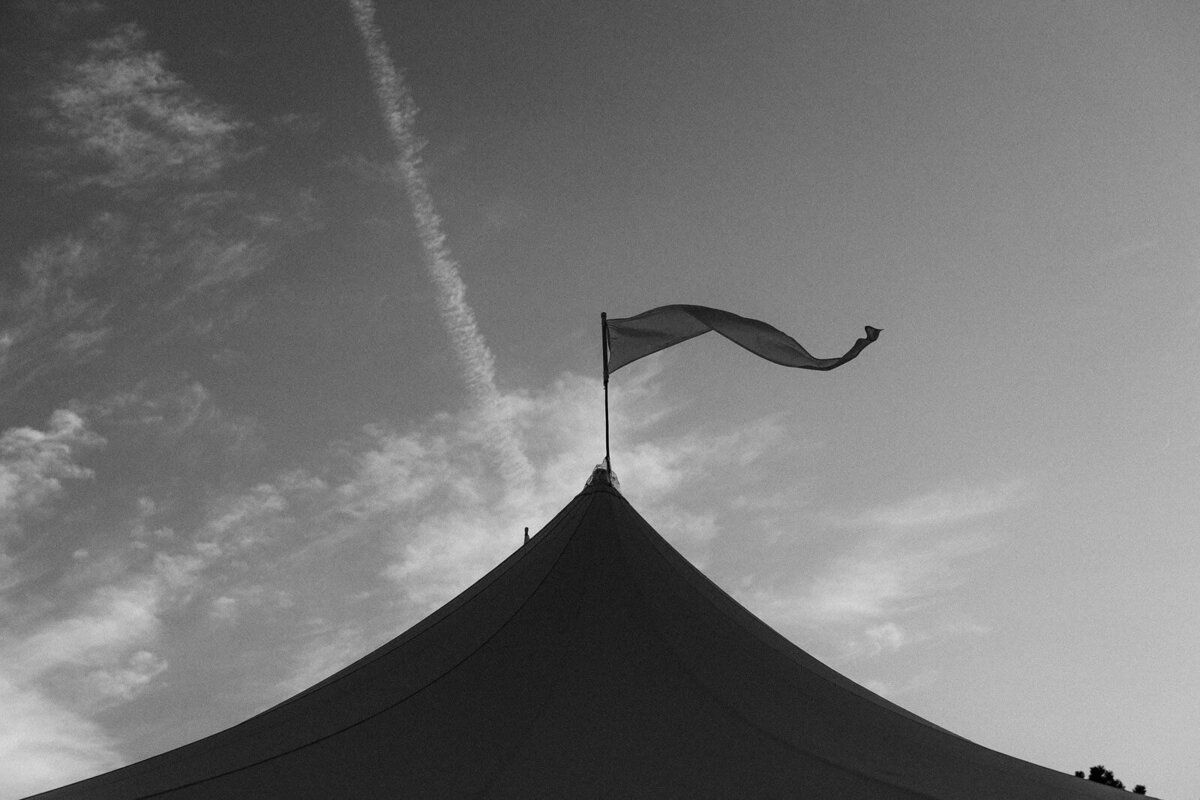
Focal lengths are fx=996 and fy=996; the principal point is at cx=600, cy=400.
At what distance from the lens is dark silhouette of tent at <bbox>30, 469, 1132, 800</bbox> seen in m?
3.48

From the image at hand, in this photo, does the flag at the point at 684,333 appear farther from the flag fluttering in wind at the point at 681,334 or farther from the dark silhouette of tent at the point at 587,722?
the dark silhouette of tent at the point at 587,722

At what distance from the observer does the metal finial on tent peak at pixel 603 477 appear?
5.60 m

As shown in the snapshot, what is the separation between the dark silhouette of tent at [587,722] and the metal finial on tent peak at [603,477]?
62 cm

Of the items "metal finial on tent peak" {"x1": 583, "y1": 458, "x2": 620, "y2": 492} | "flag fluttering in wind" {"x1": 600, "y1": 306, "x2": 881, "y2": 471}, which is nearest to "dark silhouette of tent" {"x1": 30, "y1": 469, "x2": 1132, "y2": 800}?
"metal finial on tent peak" {"x1": 583, "y1": 458, "x2": 620, "y2": 492}

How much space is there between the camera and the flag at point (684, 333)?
5.91 meters

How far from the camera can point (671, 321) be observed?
6.01 m

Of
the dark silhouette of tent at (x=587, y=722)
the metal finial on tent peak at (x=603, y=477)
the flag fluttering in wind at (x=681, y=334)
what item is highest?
the flag fluttering in wind at (x=681, y=334)

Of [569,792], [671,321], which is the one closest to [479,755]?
[569,792]

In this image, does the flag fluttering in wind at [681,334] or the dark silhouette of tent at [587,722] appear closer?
the dark silhouette of tent at [587,722]

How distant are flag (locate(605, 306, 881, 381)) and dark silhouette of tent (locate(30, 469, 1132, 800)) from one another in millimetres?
1419

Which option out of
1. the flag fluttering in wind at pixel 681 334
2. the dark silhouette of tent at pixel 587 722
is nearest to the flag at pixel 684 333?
the flag fluttering in wind at pixel 681 334

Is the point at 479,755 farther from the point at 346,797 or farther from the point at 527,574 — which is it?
the point at 527,574

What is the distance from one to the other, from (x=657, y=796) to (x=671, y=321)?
326cm

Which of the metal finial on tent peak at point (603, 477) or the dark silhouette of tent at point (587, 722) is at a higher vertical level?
the metal finial on tent peak at point (603, 477)
